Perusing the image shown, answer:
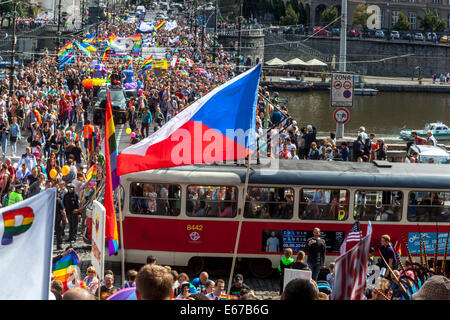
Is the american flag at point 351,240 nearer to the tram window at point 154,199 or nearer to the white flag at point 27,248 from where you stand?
the tram window at point 154,199

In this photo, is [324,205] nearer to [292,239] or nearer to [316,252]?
[292,239]

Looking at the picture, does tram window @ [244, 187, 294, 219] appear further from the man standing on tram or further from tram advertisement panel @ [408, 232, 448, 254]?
tram advertisement panel @ [408, 232, 448, 254]

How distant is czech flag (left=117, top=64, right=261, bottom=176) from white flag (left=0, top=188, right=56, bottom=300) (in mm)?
5099

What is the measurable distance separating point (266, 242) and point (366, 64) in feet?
266

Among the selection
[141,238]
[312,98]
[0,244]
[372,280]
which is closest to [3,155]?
[141,238]

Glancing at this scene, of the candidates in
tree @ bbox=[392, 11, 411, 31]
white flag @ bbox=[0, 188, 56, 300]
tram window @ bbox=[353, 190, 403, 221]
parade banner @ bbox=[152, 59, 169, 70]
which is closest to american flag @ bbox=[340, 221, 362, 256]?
tram window @ bbox=[353, 190, 403, 221]

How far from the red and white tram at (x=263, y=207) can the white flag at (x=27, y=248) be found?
8.65 meters

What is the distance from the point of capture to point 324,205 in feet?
51.7

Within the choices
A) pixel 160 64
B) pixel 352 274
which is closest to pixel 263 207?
pixel 352 274

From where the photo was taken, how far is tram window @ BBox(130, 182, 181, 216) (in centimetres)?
1546

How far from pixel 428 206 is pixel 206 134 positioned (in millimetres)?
5895

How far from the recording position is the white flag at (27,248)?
6148mm

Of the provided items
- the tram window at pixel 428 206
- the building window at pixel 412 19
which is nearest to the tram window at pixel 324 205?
the tram window at pixel 428 206
